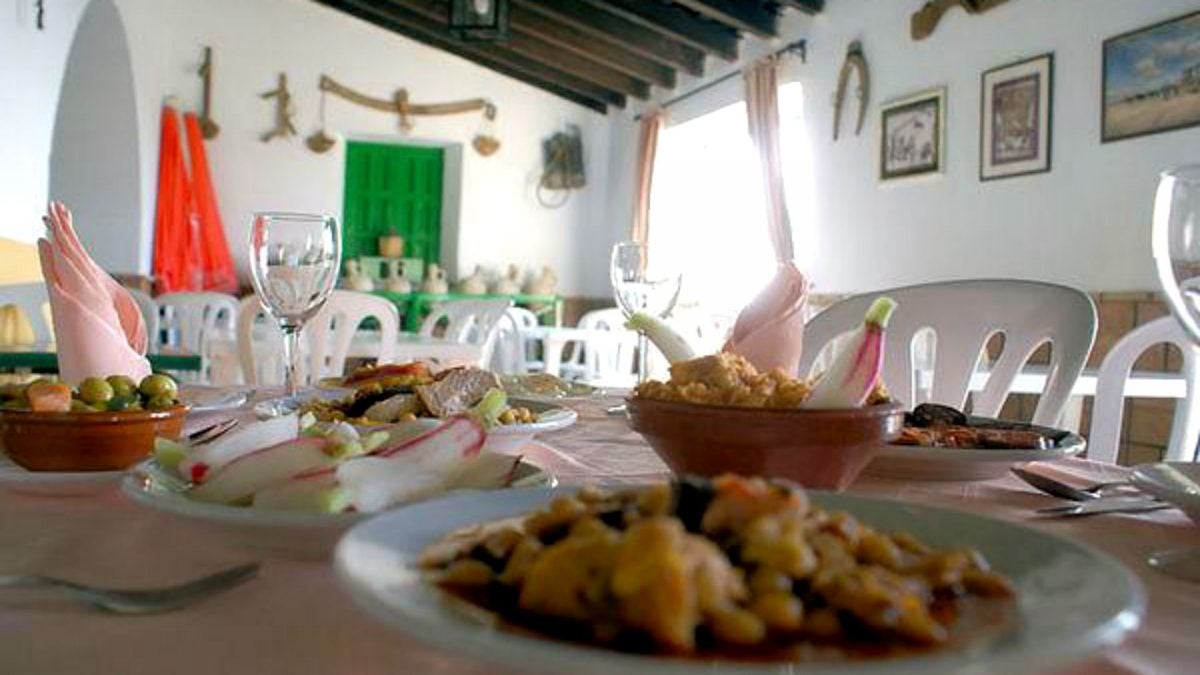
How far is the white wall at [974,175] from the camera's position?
375 cm

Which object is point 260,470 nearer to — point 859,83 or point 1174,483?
point 1174,483

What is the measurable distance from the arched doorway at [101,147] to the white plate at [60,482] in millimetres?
6781

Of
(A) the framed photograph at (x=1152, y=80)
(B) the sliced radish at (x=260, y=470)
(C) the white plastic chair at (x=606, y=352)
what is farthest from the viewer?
(C) the white plastic chair at (x=606, y=352)

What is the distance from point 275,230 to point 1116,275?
11.5 feet

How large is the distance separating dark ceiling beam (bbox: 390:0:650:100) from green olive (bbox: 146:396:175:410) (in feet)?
23.6

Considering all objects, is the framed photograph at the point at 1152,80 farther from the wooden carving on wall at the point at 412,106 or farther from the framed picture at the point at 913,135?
the wooden carving on wall at the point at 412,106

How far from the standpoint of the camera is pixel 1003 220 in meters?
4.37

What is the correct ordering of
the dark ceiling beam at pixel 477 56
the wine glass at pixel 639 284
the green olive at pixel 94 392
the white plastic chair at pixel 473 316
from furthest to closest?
the dark ceiling beam at pixel 477 56 → the white plastic chair at pixel 473 316 → the wine glass at pixel 639 284 → the green olive at pixel 94 392

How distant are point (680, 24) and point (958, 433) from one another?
6223mm

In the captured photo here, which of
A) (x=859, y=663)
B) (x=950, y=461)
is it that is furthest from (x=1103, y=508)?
(x=859, y=663)

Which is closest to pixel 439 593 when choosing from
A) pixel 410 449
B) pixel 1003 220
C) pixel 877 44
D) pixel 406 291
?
pixel 410 449

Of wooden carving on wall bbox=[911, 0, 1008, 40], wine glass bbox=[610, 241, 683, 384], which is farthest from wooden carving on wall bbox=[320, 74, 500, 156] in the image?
wine glass bbox=[610, 241, 683, 384]

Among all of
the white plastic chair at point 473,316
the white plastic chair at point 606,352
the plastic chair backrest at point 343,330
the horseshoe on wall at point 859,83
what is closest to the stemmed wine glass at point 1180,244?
the plastic chair backrest at point 343,330

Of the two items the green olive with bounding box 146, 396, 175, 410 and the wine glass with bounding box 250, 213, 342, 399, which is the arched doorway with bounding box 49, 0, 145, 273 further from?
the green olive with bounding box 146, 396, 175, 410
